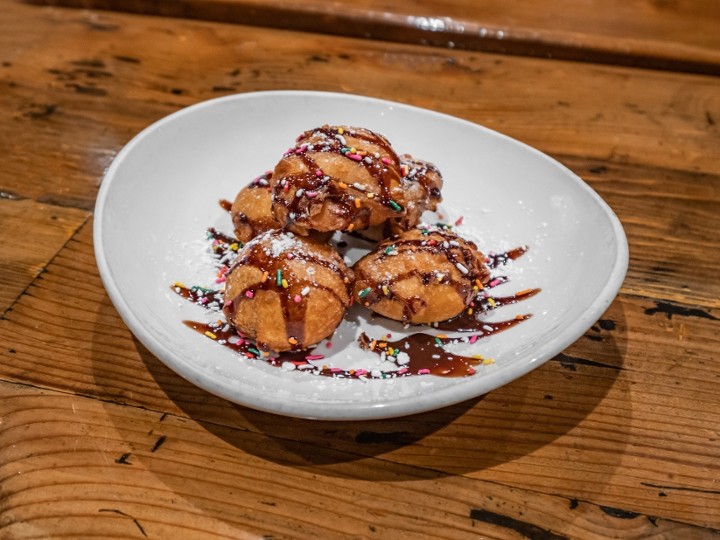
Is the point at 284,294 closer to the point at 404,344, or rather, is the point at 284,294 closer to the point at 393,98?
the point at 404,344

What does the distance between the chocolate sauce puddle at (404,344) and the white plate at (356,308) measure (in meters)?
0.02

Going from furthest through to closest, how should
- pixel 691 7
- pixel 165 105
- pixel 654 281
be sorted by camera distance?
pixel 691 7 < pixel 165 105 < pixel 654 281

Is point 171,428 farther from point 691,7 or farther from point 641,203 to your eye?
point 691,7

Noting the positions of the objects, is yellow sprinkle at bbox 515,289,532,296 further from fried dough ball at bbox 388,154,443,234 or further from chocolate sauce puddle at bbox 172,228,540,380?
fried dough ball at bbox 388,154,443,234

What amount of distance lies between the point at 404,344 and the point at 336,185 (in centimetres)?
40

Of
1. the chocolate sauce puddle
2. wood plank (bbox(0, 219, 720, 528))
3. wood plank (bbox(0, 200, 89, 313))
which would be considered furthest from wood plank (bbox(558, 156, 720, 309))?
wood plank (bbox(0, 200, 89, 313))

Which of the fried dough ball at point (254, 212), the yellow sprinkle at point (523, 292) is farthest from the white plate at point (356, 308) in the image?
the fried dough ball at point (254, 212)

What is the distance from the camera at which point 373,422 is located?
52.0 inches

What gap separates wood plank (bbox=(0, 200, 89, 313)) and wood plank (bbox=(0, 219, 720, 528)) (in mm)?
64

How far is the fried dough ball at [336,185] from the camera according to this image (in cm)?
139

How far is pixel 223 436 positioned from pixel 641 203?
1.53m

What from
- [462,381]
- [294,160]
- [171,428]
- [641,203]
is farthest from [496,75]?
[171,428]

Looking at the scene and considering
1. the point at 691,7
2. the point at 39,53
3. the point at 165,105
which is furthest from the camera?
the point at 691,7

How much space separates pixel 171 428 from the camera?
129cm
